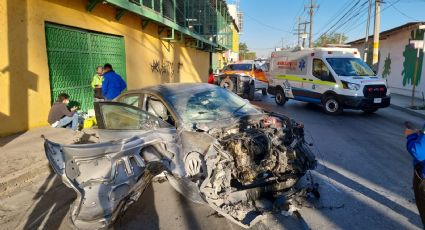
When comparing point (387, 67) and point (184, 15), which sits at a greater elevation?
point (184, 15)

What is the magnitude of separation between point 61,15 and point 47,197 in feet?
18.6

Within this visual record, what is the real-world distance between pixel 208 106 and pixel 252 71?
14542 millimetres

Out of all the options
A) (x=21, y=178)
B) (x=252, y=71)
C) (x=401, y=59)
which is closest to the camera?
(x=21, y=178)

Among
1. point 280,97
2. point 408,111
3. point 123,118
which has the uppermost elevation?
point 123,118

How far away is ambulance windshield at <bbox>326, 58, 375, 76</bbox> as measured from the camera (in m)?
10.6

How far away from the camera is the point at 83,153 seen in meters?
3.15

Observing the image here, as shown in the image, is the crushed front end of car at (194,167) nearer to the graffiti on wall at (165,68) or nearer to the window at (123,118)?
the window at (123,118)

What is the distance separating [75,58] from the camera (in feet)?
28.9

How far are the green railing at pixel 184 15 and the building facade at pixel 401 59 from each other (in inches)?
411

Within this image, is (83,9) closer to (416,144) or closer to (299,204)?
(299,204)

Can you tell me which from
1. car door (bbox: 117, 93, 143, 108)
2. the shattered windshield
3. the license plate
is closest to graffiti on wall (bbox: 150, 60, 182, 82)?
the license plate

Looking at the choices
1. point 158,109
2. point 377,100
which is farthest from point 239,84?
point 158,109

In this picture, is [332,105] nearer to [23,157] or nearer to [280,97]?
[280,97]

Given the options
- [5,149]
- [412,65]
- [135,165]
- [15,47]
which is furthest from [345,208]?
[412,65]
